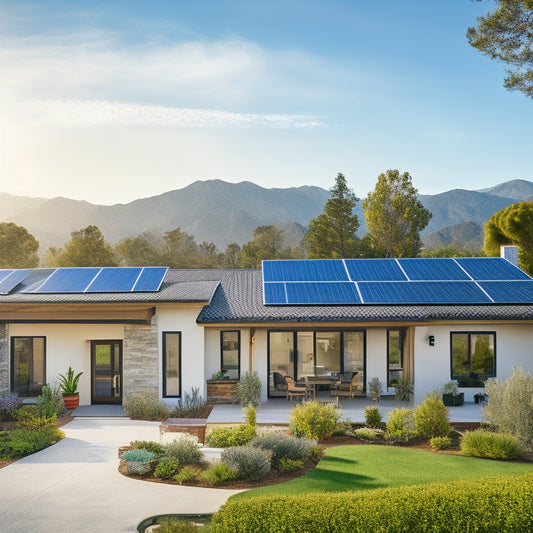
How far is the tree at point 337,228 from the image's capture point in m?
52.0

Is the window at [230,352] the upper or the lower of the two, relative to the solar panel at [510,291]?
lower

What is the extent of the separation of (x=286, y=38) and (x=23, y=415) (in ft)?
54.2

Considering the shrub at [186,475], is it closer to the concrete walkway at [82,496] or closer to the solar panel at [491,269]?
the concrete walkway at [82,496]

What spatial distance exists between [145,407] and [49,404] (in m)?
2.78

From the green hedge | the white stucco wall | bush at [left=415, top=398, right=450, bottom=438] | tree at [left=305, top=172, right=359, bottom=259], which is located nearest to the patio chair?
bush at [left=415, top=398, right=450, bottom=438]

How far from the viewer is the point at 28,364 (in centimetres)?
1838

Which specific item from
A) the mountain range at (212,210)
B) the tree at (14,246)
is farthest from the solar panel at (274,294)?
the mountain range at (212,210)

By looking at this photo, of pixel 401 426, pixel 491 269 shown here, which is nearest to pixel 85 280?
pixel 401 426

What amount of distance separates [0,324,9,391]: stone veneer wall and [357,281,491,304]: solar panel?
11.9 metres

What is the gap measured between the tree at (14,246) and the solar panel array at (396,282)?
45507 millimetres

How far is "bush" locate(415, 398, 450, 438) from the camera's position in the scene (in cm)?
1334

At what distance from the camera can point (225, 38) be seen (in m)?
20.2

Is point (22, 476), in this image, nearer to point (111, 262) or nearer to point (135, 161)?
point (135, 161)

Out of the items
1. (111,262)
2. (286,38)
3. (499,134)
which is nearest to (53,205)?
(111,262)
